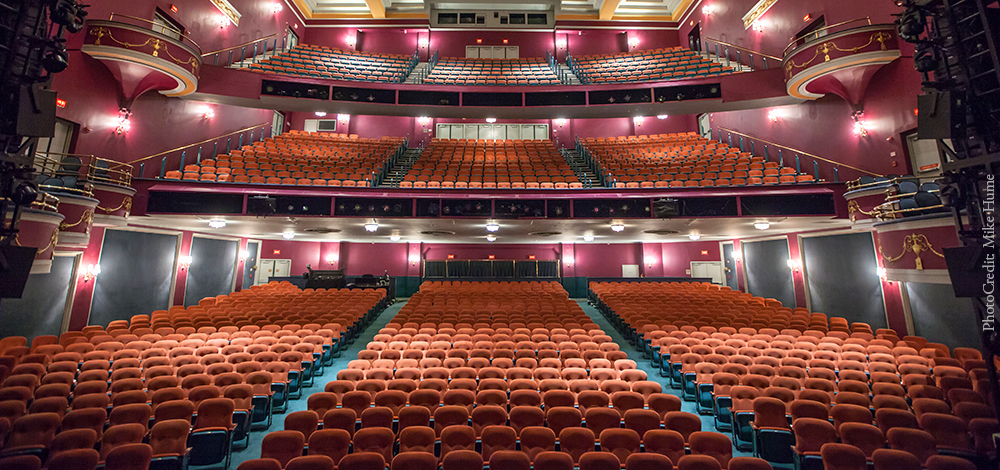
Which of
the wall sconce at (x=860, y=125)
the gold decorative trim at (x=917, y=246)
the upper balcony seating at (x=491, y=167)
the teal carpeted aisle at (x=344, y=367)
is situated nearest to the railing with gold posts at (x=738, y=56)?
the wall sconce at (x=860, y=125)

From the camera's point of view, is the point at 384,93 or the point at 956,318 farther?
the point at 384,93

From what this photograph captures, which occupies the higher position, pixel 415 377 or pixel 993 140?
pixel 993 140

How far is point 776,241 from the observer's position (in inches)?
488

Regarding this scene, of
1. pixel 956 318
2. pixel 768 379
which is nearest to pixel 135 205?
pixel 768 379

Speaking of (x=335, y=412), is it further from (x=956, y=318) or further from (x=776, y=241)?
(x=776, y=241)

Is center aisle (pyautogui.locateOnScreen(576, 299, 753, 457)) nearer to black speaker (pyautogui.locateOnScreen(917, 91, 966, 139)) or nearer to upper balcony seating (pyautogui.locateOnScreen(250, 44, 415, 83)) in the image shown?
black speaker (pyautogui.locateOnScreen(917, 91, 966, 139))

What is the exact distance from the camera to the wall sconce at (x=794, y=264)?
11391 millimetres

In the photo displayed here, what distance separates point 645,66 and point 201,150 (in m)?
18.6

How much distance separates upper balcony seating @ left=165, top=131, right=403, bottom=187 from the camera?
10055mm

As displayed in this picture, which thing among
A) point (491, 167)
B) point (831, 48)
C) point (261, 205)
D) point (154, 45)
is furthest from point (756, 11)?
point (154, 45)

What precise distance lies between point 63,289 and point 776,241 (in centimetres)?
1936

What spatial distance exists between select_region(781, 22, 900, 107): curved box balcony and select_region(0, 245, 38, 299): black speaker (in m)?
14.9

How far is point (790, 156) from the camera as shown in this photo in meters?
11.9

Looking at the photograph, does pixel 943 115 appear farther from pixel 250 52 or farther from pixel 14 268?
pixel 250 52
